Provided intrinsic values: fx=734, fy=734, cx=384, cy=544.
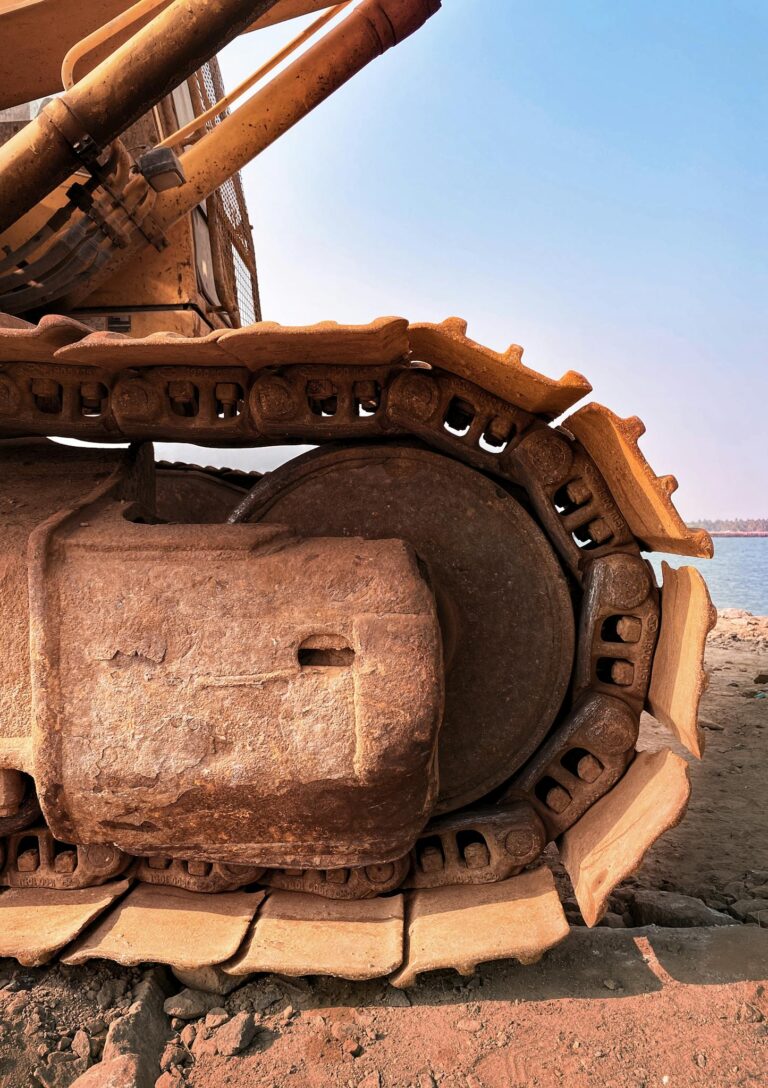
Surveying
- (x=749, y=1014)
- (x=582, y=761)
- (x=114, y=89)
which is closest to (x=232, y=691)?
(x=582, y=761)

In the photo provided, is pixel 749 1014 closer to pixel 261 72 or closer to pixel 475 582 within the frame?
pixel 475 582

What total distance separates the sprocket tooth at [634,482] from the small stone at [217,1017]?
1907 millimetres

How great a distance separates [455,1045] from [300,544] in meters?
1.45

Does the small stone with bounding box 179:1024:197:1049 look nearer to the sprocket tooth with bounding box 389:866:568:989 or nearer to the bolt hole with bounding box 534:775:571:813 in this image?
the sprocket tooth with bounding box 389:866:568:989

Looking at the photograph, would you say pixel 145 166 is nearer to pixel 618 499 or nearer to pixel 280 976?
pixel 618 499

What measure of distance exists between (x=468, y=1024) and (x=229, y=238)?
447 centimetres

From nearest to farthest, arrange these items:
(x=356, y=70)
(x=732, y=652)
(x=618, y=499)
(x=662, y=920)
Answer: (x=618, y=499) < (x=662, y=920) < (x=356, y=70) < (x=732, y=652)

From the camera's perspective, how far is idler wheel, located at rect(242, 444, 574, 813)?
2.67 meters

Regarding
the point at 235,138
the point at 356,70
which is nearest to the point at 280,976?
the point at 235,138

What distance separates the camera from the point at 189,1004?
2.14 metres

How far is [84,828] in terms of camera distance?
2.20 metres

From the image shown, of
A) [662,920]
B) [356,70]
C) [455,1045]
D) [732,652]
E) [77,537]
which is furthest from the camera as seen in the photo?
[732,652]

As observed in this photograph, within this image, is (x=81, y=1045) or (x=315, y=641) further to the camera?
(x=315, y=641)

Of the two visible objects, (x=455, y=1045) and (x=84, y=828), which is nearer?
(x=455, y=1045)
